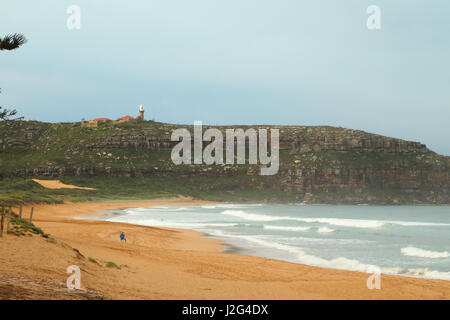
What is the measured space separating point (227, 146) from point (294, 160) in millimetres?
16076

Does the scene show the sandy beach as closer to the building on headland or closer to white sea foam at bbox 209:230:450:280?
white sea foam at bbox 209:230:450:280

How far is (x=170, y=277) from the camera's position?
1510 cm

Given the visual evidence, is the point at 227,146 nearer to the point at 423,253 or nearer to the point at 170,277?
the point at 423,253

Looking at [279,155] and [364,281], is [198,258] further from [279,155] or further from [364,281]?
[279,155]

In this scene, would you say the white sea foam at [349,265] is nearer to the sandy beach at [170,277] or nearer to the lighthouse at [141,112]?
the sandy beach at [170,277]

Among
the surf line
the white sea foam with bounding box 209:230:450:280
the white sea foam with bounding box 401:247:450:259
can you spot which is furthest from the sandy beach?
the surf line

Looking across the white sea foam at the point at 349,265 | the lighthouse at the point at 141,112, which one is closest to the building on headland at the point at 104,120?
the lighthouse at the point at 141,112

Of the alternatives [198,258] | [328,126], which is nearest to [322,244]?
[198,258]

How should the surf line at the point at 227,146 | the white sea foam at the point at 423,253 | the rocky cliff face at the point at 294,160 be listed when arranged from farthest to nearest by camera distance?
the surf line at the point at 227,146 < the rocky cliff face at the point at 294,160 < the white sea foam at the point at 423,253

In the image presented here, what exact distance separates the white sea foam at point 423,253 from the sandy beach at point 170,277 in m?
6.74

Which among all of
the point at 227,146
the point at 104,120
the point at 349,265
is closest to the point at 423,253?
the point at 349,265

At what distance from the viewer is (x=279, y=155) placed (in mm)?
115688

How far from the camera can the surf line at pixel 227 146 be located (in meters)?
114
